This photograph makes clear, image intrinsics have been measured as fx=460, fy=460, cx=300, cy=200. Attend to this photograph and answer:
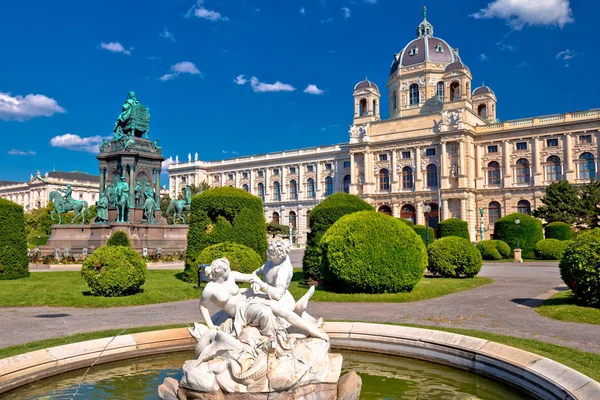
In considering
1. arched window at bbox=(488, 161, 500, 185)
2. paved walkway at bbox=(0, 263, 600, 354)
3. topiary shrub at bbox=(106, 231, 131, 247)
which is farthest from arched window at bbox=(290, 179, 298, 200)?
paved walkway at bbox=(0, 263, 600, 354)

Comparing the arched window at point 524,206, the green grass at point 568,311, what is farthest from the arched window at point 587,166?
the green grass at point 568,311

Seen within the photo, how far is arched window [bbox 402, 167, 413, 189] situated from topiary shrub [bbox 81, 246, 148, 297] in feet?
175

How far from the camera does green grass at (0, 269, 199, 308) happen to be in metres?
11.9

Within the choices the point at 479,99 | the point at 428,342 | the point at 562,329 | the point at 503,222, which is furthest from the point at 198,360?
the point at 479,99

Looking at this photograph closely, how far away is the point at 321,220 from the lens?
1641 cm

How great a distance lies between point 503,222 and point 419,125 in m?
28.0

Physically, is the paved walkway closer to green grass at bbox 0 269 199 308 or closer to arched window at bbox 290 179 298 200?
green grass at bbox 0 269 199 308

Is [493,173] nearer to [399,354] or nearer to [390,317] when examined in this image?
[390,317]

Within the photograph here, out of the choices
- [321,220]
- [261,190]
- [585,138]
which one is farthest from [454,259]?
[261,190]

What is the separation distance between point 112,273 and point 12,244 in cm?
780

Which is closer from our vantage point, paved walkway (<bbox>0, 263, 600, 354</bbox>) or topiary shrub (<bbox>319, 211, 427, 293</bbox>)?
paved walkway (<bbox>0, 263, 600, 354</bbox>)

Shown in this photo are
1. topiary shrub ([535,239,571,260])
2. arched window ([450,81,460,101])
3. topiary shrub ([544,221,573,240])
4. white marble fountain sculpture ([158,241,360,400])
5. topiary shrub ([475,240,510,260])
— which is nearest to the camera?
white marble fountain sculpture ([158,241,360,400])

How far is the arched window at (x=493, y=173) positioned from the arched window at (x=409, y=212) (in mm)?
10161

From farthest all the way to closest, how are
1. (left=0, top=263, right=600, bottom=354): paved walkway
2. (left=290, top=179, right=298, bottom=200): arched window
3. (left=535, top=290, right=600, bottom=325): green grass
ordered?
(left=290, top=179, right=298, bottom=200): arched window, (left=535, top=290, right=600, bottom=325): green grass, (left=0, top=263, right=600, bottom=354): paved walkway
